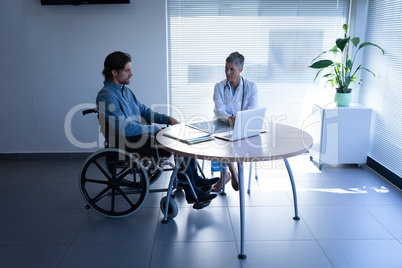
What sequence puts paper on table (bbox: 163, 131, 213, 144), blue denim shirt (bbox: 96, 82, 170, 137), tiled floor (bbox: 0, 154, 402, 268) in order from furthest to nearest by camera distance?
1. blue denim shirt (bbox: 96, 82, 170, 137)
2. paper on table (bbox: 163, 131, 213, 144)
3. tiled floor (bbox: 0, 154, 402, 268)

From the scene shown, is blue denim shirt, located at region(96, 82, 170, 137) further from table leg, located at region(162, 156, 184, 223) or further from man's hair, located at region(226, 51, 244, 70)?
man's hair, located at region(226, 51, 244, 70)

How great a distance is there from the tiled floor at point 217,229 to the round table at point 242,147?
327mm

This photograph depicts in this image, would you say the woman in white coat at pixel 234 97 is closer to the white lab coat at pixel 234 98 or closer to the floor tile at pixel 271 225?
the white lab coat at pixel 234 98

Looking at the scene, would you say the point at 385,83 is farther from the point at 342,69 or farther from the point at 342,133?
the point at 342,133

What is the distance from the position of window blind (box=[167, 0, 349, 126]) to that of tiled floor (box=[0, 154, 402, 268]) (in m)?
1.16

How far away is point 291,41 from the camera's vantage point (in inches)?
164

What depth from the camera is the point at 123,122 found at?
2.69 meters

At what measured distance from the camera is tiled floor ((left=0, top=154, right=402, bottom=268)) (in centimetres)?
232

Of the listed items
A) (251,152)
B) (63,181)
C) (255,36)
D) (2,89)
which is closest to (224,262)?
(251,152)

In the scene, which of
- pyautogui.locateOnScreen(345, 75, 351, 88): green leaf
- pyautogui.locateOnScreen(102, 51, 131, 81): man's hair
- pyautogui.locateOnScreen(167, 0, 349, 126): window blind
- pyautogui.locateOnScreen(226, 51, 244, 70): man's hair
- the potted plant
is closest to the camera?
pyautogui.locateOnScreen(102, 51, 131, 81): man's hair

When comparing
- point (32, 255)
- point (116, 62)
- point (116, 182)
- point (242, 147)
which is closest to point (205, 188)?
point (116, 182)

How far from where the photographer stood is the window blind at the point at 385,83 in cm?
347

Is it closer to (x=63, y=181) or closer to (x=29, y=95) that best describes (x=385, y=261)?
(x=63, y=181)

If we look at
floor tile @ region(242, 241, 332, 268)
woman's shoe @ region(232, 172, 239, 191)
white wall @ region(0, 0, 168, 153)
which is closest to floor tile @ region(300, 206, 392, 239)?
floor tile @ region(242, 241, 332, 268)
